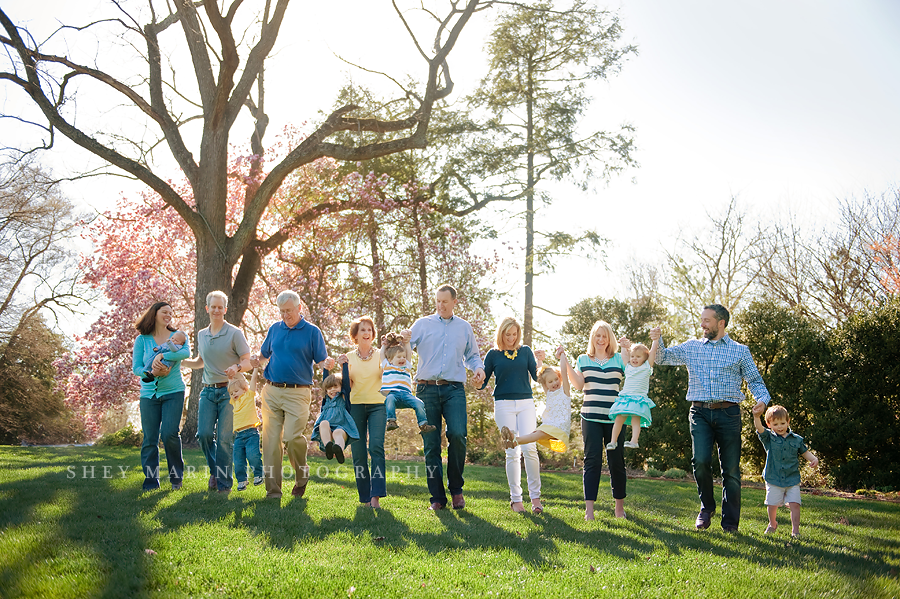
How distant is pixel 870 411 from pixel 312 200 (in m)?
14.2

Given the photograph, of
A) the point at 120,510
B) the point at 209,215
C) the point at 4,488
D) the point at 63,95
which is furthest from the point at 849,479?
the point at 63,95

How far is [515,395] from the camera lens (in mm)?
6488

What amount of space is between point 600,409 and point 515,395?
86cm

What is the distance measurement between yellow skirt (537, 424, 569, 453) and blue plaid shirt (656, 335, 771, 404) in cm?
134

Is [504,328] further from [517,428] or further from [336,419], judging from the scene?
[336,419]

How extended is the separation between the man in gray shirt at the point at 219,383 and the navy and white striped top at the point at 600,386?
3564mm

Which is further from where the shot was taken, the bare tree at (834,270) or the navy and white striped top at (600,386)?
the bare tree at (834,270)

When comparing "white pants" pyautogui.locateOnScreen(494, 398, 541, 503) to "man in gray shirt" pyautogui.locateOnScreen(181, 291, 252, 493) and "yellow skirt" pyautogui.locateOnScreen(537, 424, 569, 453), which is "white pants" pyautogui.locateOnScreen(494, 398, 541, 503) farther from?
"man in gray shirt" pyautogui.locateOnScreen(181, 291, 252, 493)

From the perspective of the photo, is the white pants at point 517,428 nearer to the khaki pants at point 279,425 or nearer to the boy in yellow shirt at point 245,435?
the khaki pants at point 279,425

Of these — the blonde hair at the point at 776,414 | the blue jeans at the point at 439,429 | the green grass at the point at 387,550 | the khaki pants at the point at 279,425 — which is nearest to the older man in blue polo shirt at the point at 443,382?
the blue jeans at the point at 439,429

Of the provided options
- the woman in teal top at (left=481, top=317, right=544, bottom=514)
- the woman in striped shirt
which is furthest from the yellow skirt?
the woman in striped shirt

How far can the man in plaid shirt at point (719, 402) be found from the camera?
5.84 metres

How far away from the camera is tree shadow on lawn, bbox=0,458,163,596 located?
140 inches

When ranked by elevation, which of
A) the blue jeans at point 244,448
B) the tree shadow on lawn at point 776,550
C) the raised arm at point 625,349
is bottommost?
the tree shadow on lawn at point 776,550
